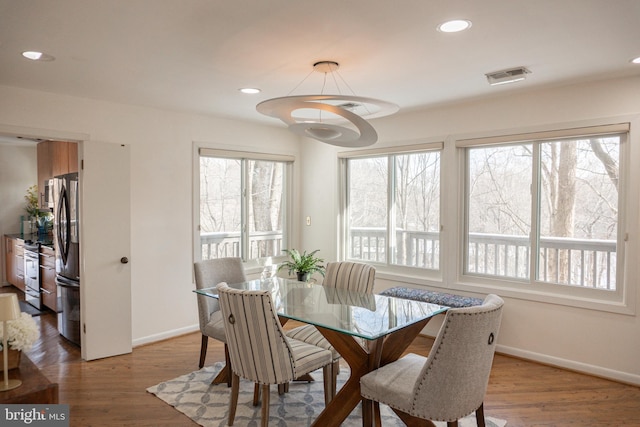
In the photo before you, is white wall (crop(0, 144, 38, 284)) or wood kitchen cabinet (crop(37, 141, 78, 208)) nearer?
wood kitchen cabinet (crop(37, 141, 78, 208))

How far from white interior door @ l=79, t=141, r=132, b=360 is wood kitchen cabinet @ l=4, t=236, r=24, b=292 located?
3.11m

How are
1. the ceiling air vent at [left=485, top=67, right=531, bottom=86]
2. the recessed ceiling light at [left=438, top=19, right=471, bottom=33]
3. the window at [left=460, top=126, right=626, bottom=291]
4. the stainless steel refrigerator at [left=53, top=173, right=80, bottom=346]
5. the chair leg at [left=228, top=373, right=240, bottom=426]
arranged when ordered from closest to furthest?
1. the recessed ceiling light at [left=438, top=19, right=471, bottom=33]
2. the chair leg at [left=228, top=373, right=240, bottom=426]
3. the ceiling air vent at [left=485, top=67, right=531, bottom=86]
4. the window at [left=460, top=126, right=626, bottom=291]
5. the stainless steel refrigerator at [left=53, top=173, right=80, bottom=346]

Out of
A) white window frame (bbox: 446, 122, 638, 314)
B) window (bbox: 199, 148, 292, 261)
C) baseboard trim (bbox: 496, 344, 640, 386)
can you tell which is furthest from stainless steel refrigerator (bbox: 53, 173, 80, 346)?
baseboard trim (bbox: 496, 344, 640, 386)

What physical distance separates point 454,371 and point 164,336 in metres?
3.41

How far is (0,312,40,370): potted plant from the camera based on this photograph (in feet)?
6.97

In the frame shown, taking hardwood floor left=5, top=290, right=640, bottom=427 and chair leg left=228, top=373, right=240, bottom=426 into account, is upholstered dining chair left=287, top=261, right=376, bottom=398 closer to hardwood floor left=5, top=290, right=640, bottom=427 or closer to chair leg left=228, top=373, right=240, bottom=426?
chair leg left=228, top=373, right=240, bottom=426

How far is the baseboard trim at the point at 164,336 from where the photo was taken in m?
4.27

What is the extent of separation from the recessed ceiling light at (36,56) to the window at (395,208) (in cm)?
335

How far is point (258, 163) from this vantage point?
545 cm

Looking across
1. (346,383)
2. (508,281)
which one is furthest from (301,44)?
(508,281)

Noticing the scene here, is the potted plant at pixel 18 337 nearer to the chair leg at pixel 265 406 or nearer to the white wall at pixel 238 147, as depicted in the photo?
the chair leg at pixel 265 406

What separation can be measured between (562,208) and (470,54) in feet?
6.16

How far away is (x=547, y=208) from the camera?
3906mm

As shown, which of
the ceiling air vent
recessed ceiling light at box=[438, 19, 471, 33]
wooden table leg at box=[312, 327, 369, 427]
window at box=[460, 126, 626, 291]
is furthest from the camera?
window at box=[460, 126, 626, 291]
